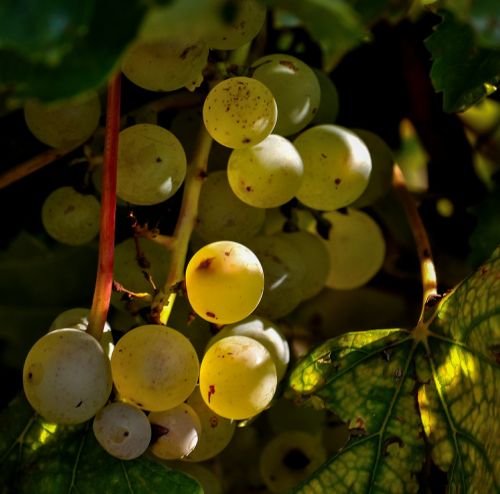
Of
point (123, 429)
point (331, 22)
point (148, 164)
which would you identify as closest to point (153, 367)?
point (123, 429)

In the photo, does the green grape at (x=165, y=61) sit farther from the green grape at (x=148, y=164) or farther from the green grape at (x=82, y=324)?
the green grape at (x=82, y=324)

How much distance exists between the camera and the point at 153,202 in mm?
708

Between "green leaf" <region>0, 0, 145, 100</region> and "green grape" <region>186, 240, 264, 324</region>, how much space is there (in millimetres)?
218

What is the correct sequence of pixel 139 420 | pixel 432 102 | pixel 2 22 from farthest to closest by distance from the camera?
pixel 432 102
pixel 139 420
pixel 2 22

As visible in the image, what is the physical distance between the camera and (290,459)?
884 millimetres

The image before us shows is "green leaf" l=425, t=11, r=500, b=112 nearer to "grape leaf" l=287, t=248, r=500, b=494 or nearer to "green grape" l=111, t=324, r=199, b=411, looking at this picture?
"grape leaf" l=287, t=248, r=500, b=494

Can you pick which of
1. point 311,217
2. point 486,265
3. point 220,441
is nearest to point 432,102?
point 311,217

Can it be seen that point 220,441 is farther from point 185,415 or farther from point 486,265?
point 486,265

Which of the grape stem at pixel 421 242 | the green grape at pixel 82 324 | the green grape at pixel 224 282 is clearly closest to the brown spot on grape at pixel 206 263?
the green grape at pixel 224 282

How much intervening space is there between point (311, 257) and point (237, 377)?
192 millimetres

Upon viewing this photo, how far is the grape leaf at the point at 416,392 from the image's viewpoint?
70 cm

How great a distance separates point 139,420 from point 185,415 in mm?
45

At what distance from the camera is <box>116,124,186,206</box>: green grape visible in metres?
0.69

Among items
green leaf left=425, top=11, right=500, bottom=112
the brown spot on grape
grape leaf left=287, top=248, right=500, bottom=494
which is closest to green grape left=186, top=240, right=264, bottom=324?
the brown spot on grape
